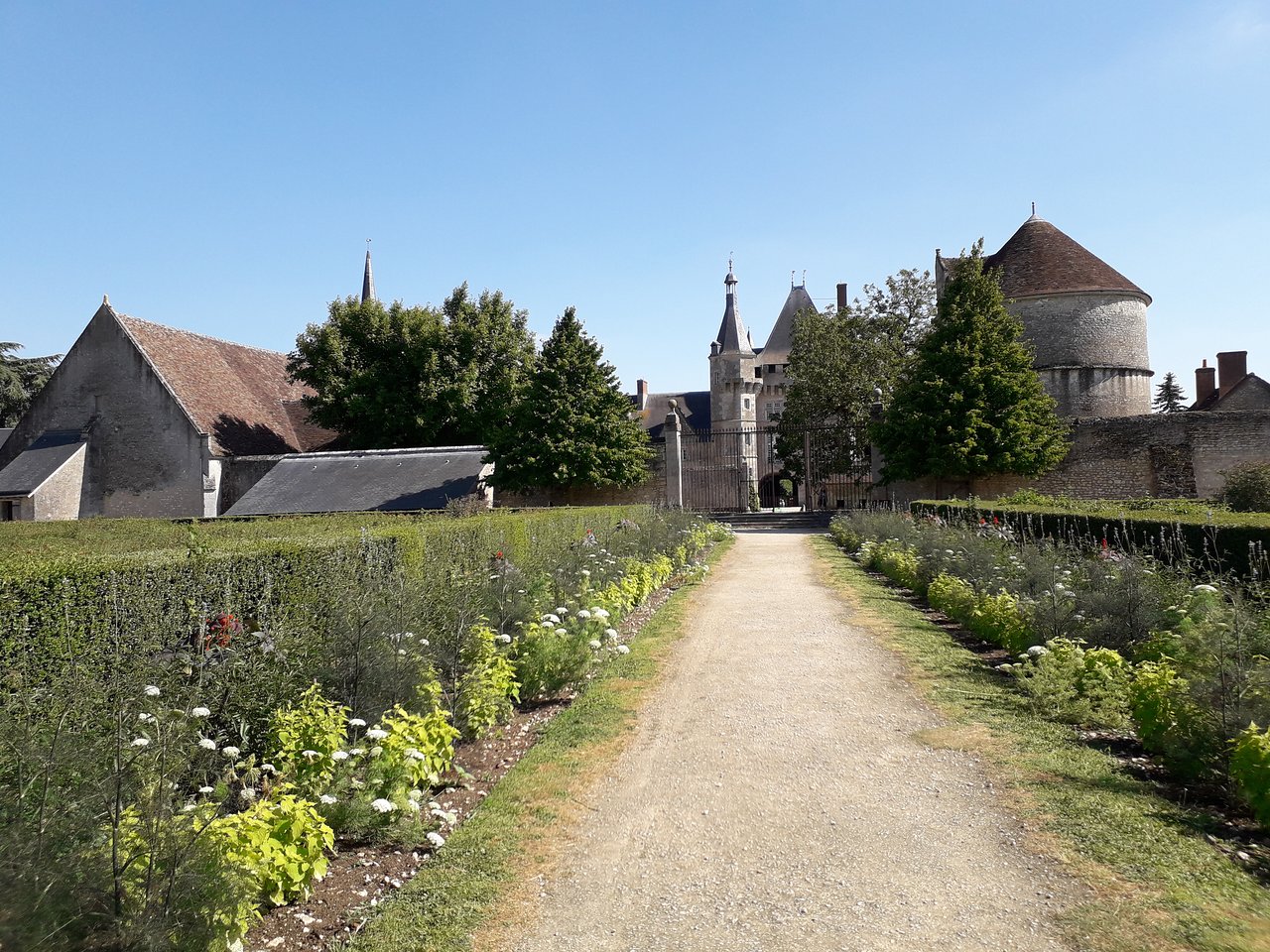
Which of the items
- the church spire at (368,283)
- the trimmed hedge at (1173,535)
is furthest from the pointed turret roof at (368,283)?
the trimmed hedge at (1173,535)

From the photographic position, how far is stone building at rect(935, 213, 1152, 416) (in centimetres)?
3059

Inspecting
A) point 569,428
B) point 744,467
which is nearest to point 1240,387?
point 744,467

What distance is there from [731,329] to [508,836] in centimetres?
4767

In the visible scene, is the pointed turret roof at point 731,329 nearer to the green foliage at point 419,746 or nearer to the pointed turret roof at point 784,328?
the pointed turret roof at point 784,328

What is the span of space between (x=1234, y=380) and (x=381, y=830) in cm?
4425

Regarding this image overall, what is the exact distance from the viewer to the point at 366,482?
24062mm

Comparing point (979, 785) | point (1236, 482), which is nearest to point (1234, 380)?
point (1236, 482)

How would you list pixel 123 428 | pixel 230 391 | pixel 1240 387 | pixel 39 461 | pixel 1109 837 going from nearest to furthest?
pixel 1109 837
pixel 39 461
pixel 123 428
pixel 230 391
pixel 1240 387

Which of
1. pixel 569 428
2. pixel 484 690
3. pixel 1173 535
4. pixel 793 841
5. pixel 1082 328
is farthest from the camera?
pixel 1082 328

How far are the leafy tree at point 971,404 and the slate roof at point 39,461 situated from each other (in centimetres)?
2737

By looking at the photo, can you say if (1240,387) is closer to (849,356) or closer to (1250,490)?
(849,356)

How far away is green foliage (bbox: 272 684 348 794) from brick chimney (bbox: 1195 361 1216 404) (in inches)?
1812

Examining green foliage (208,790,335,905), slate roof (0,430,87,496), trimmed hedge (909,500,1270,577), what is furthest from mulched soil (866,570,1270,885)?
slate roof (0,430,87,496)

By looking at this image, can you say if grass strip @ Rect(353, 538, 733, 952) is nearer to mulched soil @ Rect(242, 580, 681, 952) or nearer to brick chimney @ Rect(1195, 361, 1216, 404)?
mulched soil @ Rect(242, 580, 681, 952)
